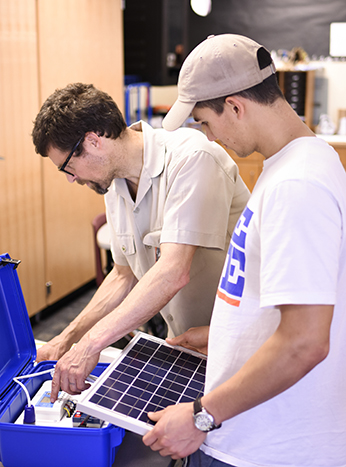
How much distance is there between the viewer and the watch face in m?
0.85

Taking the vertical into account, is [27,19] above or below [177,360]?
above

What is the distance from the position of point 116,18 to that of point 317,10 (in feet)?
9.35

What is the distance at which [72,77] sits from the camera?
3.59m

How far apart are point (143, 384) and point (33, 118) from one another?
260cm

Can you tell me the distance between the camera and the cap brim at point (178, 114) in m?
0.98

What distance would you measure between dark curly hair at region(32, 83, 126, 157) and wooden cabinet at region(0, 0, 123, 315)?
1.77 meters

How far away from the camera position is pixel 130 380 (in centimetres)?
106

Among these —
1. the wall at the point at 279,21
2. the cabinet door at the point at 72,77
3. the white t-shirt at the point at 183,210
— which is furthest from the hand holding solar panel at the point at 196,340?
the wall at the point at 279,21

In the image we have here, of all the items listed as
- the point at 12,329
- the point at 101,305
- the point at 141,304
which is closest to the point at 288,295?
the point at 141,304

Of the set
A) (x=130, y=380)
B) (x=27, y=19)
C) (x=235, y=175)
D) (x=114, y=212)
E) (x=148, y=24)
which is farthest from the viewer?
(x=148, y=24)

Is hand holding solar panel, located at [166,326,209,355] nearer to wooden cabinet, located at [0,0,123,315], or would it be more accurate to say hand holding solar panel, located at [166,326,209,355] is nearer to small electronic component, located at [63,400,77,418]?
small electronic component, located at [63,400,77,418]

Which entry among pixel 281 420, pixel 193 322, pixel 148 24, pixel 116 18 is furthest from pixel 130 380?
pixel 148 24

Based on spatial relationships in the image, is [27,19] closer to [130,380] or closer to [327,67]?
[130,380]

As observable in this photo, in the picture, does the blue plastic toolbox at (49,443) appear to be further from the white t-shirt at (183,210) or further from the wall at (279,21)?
the wall at (279,21)
